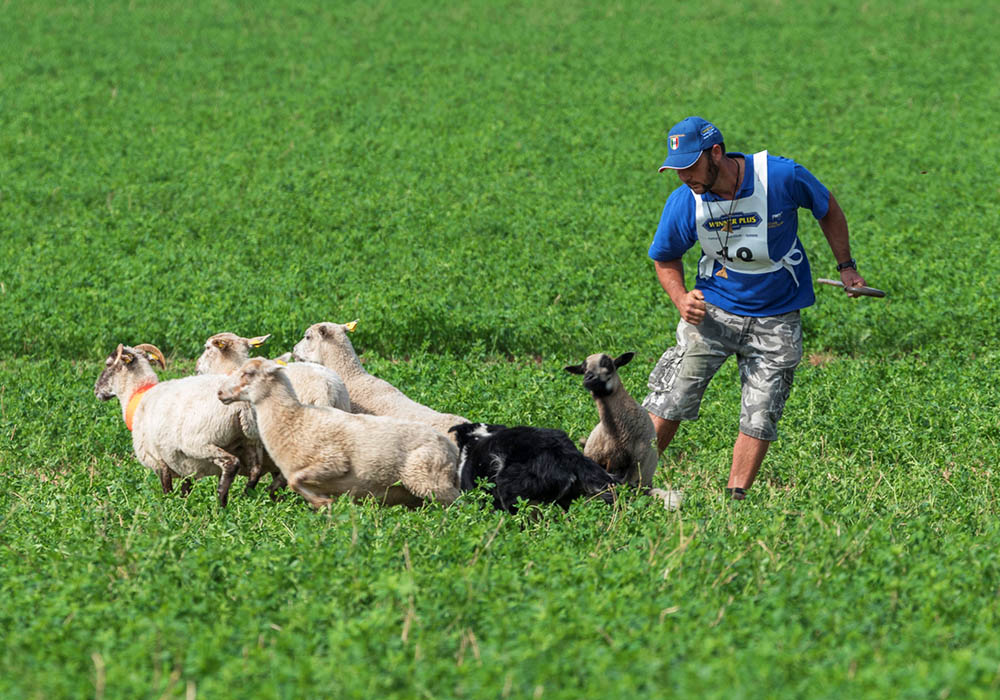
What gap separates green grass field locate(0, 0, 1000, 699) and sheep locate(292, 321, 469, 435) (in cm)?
108

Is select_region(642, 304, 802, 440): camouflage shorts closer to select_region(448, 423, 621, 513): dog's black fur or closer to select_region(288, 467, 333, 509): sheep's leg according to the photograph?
select_region(448, 423, 621, 513): dog's black fur

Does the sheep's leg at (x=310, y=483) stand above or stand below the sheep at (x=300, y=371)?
below

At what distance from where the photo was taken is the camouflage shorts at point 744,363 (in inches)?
289

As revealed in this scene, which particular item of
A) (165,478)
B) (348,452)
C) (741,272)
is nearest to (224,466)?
(165,478)

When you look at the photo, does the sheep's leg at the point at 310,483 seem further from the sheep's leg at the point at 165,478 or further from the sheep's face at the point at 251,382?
the sheep's leg at the point at 165,478

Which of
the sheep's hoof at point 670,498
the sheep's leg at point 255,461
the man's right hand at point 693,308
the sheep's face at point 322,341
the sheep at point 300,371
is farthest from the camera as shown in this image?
the sheep's face at point 322,341

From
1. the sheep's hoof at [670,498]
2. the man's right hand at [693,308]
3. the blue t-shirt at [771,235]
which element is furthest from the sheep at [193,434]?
the blue t-shirt at [771,235]

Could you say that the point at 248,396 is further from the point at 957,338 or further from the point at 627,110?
the point at 627,110

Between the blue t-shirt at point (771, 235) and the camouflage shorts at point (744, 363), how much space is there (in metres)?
0.09

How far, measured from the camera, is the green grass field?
445 cm

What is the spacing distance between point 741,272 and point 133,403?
4.95 metres

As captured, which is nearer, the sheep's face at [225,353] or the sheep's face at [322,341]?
the sheep's face at [225,353]

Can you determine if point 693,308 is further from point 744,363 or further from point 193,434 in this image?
point 193,434

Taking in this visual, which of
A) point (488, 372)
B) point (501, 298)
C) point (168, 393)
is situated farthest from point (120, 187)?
point (168, 393)
